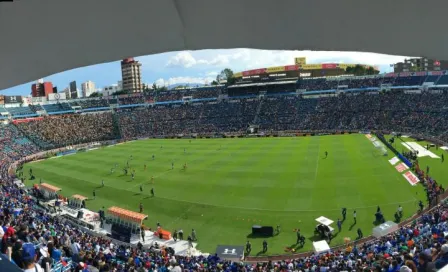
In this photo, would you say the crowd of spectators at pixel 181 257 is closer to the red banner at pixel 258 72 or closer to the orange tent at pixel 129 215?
the orange tent at pixel 129 215

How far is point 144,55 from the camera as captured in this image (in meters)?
2.60

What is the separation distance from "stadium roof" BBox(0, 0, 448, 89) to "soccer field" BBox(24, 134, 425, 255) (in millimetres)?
17233

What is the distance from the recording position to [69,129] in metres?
68.6

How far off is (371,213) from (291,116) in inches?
1828

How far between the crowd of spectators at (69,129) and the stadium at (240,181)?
1.19 feet

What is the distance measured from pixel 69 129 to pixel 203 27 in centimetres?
7291

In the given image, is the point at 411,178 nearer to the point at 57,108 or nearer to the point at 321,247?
the point at 321,247

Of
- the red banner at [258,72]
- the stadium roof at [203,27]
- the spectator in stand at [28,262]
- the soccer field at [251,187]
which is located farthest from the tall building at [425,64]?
the red banner at [258,72]

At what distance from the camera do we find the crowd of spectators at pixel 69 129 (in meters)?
63.0

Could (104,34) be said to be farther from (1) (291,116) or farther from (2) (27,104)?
(2) (27,104)

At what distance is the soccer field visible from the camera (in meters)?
21.4

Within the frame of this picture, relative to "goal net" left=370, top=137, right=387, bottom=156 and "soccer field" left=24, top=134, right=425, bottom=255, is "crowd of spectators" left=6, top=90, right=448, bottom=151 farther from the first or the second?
"soccer field" left=24, top=134, right=425, bottom=255

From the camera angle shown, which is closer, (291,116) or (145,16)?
(145,16)

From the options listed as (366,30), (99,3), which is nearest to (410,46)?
(366,30)
